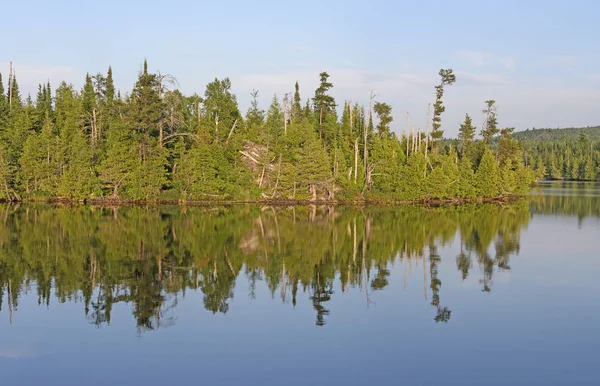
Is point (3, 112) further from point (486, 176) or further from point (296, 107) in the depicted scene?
point (486, 176)

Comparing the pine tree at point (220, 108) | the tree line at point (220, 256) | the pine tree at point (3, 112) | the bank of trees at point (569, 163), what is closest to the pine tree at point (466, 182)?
the tree line at point (220, 256)

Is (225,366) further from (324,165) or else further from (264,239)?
(324,165)

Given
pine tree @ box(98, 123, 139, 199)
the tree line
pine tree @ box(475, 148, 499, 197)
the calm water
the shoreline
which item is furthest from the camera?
pine tree @ box(475, 148, 499, 197)

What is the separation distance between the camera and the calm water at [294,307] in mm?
14016

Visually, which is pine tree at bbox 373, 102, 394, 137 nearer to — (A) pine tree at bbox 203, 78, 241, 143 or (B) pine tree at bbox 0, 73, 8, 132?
(A) pine tree at bbox 203, 78, 241, 143

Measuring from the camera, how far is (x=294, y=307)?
19.7 metres

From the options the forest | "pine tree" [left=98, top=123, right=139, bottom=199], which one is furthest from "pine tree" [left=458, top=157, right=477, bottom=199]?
"pine tree" [left=98, top=123, right=139, bottom=199]

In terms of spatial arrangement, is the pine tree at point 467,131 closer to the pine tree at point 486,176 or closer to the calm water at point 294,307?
the pine tree at point 486,176

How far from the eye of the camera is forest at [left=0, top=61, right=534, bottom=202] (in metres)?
65.8

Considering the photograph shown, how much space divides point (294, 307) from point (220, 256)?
10317mm

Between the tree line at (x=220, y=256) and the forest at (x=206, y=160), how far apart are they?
49.1 feet

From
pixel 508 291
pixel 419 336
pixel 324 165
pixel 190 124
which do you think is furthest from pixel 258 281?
pixel 190 124

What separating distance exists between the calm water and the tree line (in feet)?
0.43

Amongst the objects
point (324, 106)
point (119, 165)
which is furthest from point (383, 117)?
point (119, 165)
